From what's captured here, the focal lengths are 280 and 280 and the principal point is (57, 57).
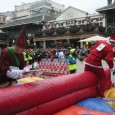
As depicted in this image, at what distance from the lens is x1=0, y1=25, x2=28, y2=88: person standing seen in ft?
16.4

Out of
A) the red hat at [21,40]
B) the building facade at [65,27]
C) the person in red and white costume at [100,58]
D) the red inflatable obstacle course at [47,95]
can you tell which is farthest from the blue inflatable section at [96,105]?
the building facade at [65,27]

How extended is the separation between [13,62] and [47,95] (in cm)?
91

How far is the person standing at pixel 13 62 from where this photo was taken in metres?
4.99

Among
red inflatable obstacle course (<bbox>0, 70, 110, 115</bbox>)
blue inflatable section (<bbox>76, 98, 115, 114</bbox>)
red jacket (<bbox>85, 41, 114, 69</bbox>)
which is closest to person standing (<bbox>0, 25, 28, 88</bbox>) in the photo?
red inflatable obstacle course (<bbox>0, 70, 110, 115</bbox>)

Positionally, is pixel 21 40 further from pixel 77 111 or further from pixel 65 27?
pixel 65 27

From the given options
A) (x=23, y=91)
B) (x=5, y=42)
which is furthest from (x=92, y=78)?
(x=5, y=42)

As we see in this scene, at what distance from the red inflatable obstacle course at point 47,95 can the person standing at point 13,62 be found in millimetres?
368

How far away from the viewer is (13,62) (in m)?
5.25

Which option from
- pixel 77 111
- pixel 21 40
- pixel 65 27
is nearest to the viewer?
pixel 21 40

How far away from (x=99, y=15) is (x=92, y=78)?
29348mm

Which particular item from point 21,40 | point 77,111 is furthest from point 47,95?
point 21,40

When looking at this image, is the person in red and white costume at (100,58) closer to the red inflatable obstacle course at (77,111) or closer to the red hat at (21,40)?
the red inflatable obstacle course at (77,111)

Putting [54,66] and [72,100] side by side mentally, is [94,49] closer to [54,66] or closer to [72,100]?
[72,100]

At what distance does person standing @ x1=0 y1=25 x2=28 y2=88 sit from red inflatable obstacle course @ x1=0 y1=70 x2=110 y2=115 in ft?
1.21
